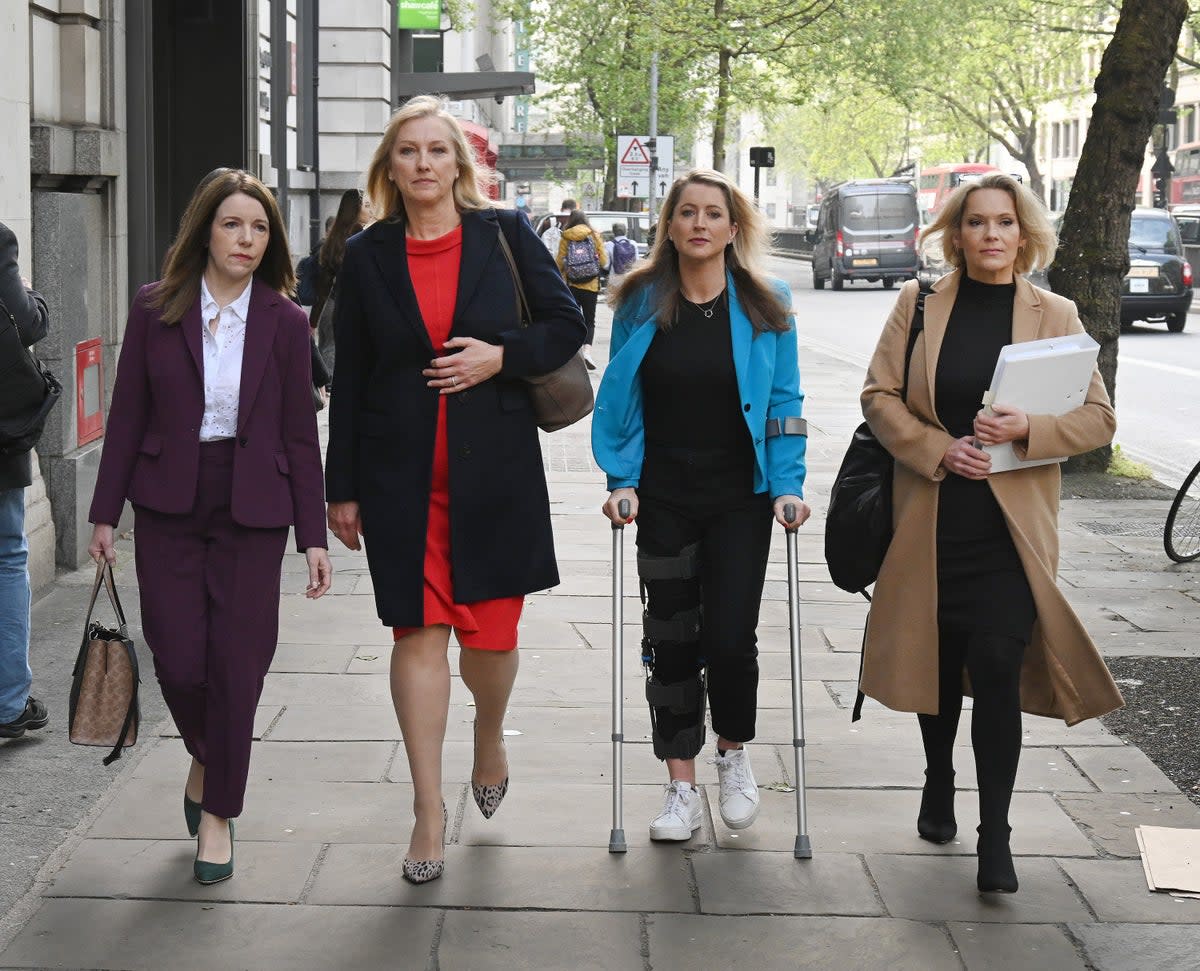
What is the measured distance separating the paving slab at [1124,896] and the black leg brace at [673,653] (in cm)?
104

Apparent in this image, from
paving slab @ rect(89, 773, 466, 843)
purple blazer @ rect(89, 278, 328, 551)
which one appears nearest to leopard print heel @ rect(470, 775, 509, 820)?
paving slab @ rect(89, 773, 466, 843)

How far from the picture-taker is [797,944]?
4.22 meters

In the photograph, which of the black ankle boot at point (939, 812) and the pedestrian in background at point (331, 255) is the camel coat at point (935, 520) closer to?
the black ankle boot at point (939, 812)

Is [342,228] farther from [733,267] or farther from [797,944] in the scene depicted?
[797,944]

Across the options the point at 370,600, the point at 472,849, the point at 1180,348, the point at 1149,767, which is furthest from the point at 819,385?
the point at 472,849

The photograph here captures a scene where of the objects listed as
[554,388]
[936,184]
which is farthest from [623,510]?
[936,184]

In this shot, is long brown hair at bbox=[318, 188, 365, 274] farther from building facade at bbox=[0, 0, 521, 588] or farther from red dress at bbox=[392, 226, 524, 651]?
red dress at bbox=[392, 226, 524, 651]

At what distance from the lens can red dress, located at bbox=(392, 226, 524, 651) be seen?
15.1 ft

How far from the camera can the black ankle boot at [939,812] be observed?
496cm

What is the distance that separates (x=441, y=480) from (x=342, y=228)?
535cm

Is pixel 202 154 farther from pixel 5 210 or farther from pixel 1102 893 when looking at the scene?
pixel 1102 893

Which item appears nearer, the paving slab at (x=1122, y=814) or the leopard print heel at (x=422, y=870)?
the leopard print heel at (x=422, y=870)

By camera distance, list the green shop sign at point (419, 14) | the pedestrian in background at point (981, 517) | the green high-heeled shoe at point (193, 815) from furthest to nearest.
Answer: the green shop sign at point (419, 14)
the green high-heeled shoe at point (193, 815)
the pedestrian in background at point (981, 517)

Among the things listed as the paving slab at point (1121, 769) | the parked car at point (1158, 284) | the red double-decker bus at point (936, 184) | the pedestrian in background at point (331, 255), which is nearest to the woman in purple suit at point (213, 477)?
the paving slab at point (1121, 769)
